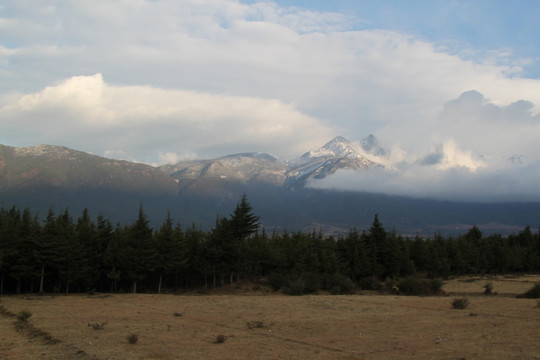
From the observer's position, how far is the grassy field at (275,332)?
15789mm

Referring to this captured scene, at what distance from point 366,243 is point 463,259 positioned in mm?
26565

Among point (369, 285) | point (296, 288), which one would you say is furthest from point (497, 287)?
point (296, 288)

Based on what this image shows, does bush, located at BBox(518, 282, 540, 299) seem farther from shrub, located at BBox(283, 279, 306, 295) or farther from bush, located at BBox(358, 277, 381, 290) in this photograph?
shrub, located at BBox(283, 279, 306, 295)

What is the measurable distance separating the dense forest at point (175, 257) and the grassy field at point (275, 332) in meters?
15.6

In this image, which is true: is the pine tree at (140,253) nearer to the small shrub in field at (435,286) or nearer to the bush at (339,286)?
the bush at (339,286)

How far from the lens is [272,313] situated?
2836 cm

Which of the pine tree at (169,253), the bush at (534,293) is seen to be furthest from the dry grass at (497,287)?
the pine tree at (169,253)

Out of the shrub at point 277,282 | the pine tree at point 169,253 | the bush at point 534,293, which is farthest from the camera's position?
the shrub at point 277,282

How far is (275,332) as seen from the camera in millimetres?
20828

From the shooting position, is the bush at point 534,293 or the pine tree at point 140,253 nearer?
the bush at point 534,293

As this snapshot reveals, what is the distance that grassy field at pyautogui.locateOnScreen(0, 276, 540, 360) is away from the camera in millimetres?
15789

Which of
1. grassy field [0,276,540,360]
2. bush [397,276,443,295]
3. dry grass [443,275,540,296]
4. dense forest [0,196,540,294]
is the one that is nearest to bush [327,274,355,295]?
dense forest [0,196,540,294]

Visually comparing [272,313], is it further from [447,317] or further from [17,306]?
[17,306]

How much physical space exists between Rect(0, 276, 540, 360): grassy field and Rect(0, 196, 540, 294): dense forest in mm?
15630
